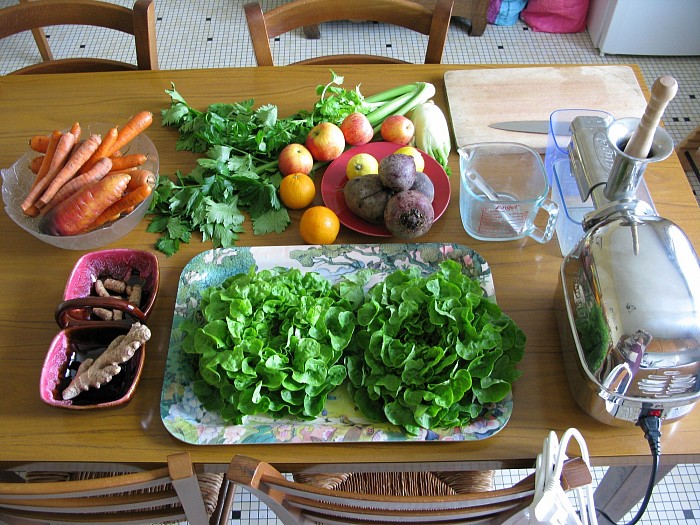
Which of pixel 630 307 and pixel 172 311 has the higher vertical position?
pixel 630 307

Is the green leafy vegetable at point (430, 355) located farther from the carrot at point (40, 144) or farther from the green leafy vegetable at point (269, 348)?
the carrot at point (40, 144)

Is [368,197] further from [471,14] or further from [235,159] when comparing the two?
[471,14]

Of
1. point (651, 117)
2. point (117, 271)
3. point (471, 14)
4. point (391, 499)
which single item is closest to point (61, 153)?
point (117, 271)

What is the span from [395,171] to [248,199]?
285 mm

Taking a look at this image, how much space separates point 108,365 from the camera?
889 mm

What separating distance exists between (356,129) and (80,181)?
1.68 ft

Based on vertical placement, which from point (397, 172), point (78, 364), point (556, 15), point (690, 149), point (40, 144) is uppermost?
point (397, 172)

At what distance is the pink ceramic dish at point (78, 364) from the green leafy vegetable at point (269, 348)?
0.10m

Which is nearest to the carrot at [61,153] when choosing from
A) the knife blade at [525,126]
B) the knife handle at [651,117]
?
the knife blade at [525,126]

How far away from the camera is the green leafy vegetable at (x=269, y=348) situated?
84 centimetres

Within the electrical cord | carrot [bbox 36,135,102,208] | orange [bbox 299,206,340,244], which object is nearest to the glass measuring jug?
orange [bbox 299,206,340,244]

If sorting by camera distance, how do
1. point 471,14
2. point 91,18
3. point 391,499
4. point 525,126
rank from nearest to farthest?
point 391,499 < point 525,126 < point 91,18 < point 471,14

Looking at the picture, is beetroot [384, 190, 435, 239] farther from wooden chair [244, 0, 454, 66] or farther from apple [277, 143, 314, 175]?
wooden chair [244, 0, 454, 66]

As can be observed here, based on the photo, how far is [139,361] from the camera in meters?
0.90
